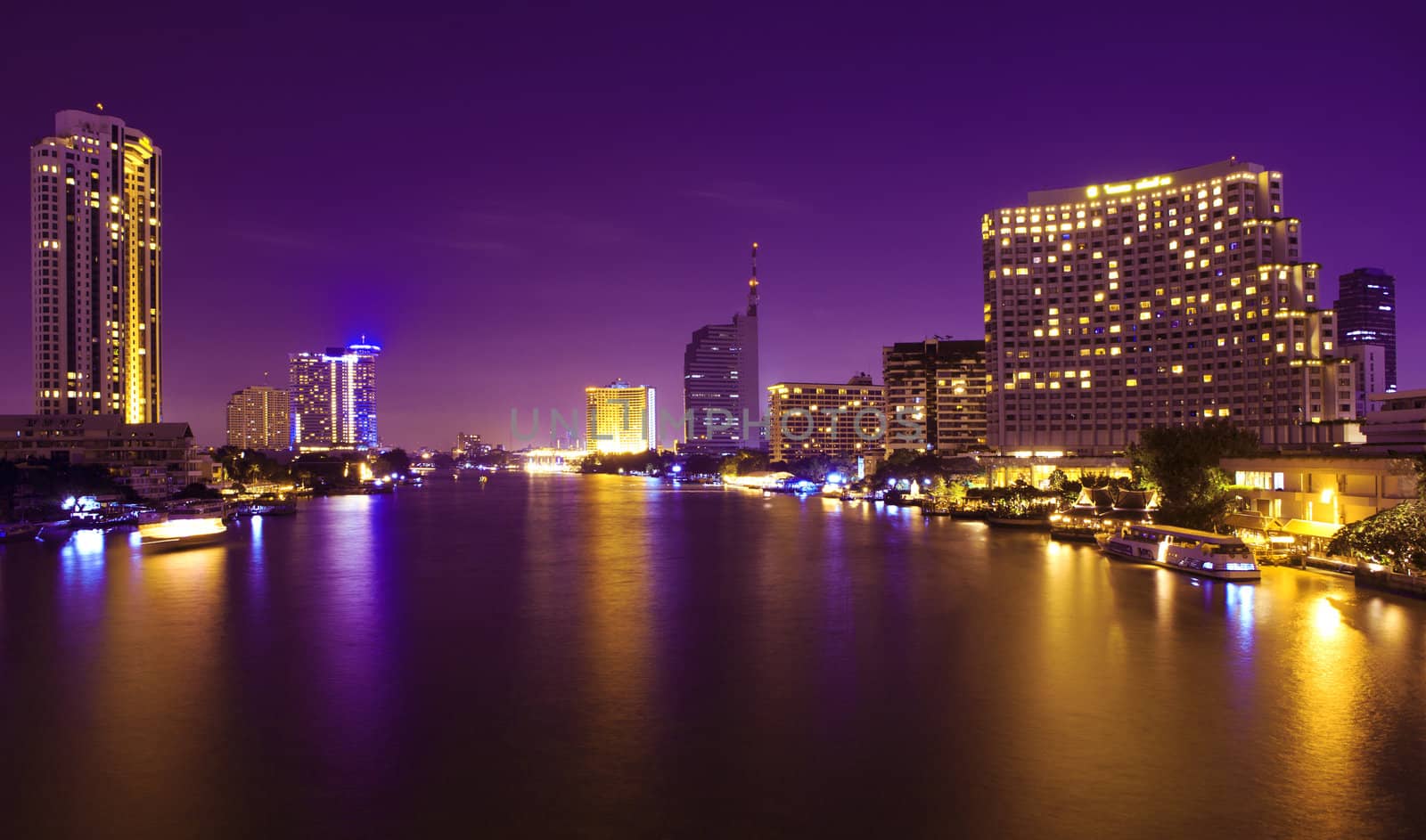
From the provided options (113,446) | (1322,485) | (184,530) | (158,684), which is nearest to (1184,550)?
(1322,485)

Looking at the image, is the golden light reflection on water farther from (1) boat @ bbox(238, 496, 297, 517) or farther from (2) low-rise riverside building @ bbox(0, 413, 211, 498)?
(2) low-rise riverside building @ bbox(0, 413, 211, 498)

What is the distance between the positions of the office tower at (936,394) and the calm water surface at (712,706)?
109368 mm

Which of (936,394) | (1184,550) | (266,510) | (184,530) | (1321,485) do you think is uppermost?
(936,394)

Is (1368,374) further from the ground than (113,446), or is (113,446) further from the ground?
(1368,374)

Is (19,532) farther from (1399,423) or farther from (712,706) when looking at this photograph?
(1399,423)

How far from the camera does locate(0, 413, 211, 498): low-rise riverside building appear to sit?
266 feet

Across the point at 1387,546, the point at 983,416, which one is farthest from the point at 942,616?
the point at 983,416

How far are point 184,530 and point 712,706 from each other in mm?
45650

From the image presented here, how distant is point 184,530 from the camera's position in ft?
174

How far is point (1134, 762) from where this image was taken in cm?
1497

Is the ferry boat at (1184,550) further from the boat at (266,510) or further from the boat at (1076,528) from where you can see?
the boat at (266,510)

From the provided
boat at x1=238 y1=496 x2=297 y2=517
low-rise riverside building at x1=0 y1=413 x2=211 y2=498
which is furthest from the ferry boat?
low-rise riverside building at x1=0 y1=413 x2=211 y2=498

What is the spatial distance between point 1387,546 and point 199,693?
1376 inches

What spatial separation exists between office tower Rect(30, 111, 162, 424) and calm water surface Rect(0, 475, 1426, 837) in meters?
76.3
